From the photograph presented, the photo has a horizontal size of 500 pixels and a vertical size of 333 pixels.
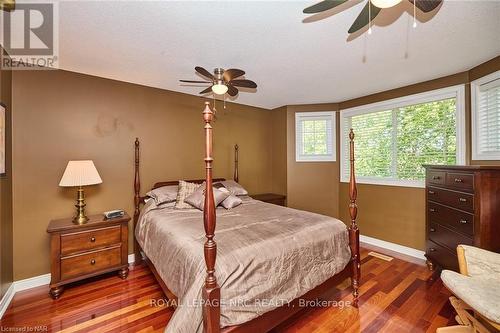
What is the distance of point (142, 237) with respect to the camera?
2744 millimetres

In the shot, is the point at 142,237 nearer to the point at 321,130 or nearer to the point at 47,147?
the point at 47,147

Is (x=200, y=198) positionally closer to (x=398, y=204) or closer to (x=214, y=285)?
(x=214, y=285)

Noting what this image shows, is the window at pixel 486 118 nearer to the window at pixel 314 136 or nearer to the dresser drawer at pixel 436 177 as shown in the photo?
the dresser drawer at pixel 436 177

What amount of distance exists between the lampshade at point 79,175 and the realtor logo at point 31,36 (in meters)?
1.14

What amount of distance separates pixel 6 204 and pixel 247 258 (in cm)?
252

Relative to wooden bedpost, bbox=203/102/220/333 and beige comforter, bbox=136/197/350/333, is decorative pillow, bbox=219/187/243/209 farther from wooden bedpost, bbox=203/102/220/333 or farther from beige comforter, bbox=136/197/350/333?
wooden bedpost, bbox=203/102/220/333

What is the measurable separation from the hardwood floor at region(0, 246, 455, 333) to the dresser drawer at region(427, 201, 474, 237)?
69cm

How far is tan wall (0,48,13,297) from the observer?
2.16m

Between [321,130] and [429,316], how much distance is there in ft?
10.4

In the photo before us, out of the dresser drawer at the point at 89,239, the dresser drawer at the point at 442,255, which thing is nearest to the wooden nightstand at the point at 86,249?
the dresser drawer at the point at 89,239

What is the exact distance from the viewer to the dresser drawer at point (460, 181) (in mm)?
2232

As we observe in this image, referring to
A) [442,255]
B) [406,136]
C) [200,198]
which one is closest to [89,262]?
[200,198]

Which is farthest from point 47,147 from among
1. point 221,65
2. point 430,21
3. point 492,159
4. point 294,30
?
point 492,159

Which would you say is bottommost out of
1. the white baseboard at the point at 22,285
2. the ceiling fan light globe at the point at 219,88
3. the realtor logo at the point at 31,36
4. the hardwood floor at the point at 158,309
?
the hardwood floor at the point at 158,309
